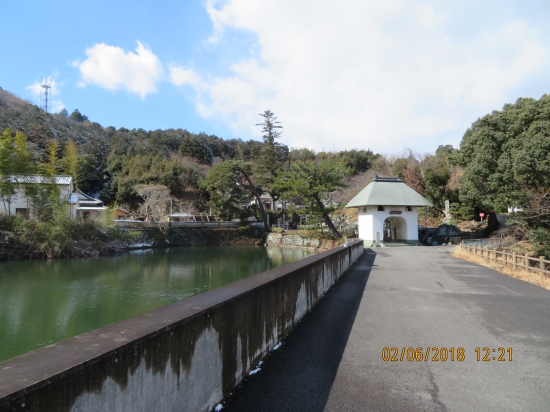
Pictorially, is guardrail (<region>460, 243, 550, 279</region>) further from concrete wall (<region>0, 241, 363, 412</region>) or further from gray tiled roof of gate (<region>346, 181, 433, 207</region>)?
gray tiled roof of gate (<region>346, 181, 433, 207</region>)

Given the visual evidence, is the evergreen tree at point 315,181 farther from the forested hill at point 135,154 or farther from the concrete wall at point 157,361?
the concrete wall at point 157,361

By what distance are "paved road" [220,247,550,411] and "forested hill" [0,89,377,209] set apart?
37.9 meters

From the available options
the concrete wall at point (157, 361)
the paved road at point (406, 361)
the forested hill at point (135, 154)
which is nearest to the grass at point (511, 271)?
the paved road at point (406, 361)

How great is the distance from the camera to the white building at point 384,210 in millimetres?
29797

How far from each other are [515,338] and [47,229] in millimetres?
31889

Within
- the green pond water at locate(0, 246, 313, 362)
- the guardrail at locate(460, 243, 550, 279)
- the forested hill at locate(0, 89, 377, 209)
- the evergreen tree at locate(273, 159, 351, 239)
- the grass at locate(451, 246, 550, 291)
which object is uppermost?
the forested hill at locate(0, 89, 377, 209)

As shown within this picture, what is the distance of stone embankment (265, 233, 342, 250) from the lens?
→ 33.8 metres

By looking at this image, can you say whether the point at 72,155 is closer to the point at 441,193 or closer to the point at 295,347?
the point at 441,193

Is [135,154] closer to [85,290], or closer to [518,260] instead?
[85,290]

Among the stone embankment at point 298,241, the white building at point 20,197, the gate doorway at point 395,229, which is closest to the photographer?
the white building at point 20,197

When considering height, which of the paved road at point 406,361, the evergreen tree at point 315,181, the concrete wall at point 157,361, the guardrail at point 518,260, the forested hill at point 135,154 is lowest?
the paved road at point 406,361

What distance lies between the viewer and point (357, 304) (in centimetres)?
744

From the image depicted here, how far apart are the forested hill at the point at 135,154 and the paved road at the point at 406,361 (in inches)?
1492

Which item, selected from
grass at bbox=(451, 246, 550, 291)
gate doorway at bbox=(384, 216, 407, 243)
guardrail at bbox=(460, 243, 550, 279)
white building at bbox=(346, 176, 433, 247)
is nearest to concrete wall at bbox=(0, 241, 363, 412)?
grass at bbox=(451, 246, 550, 291)
